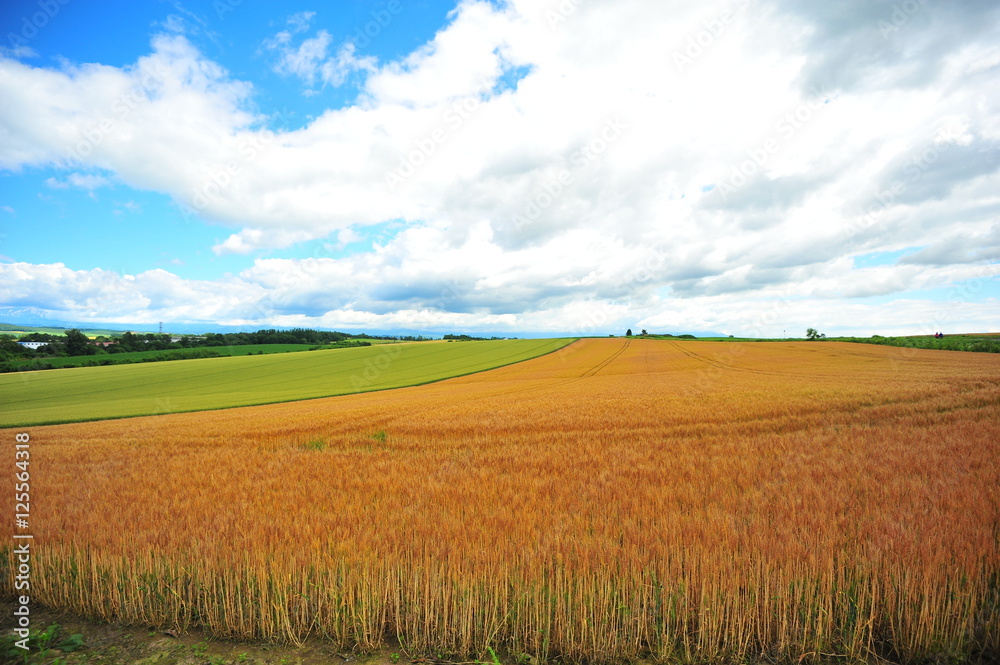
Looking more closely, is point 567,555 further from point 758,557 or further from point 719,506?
point 719,506

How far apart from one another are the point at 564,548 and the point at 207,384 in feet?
186

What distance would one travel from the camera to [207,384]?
48531 millimetres

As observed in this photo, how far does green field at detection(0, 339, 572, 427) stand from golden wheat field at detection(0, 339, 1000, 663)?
2484 cm

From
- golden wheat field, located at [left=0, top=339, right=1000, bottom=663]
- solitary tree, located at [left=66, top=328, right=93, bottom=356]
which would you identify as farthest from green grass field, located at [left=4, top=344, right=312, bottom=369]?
golden wheat field, located at [left=0, top=339, right=1000, bottom=663]

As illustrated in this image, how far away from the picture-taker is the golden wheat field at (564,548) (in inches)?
147

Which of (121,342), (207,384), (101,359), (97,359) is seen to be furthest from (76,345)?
(207,384)

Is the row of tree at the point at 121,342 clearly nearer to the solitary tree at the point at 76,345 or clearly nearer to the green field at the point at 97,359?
the solitary tree at the point at 76,345

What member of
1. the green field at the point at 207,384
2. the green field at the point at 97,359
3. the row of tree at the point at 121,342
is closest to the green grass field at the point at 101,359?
the green field at the point at 97,359

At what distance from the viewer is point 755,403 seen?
54.6 feet

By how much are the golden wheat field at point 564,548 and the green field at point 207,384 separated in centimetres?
2484

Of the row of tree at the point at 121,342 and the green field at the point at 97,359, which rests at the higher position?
the row of tree at the point at 121,342

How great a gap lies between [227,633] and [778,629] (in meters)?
5.41

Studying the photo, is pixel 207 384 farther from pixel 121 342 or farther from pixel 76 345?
pixel 121 342

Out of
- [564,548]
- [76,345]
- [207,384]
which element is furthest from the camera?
[76,345]
